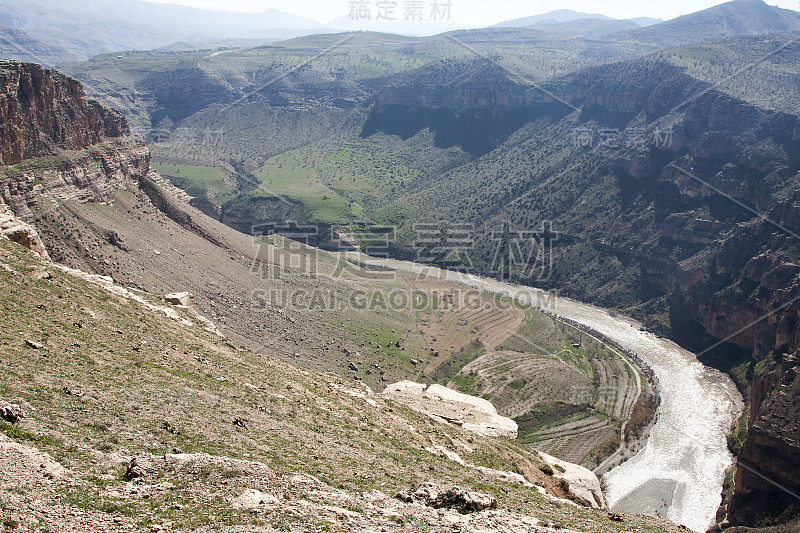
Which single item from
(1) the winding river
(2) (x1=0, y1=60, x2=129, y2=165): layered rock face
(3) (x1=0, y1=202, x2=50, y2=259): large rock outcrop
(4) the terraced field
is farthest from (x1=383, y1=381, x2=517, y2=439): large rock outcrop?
(2) (x1=0, y1=60, x2=129, y2=165): layered rock face

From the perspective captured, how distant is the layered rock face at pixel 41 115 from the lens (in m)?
54.9

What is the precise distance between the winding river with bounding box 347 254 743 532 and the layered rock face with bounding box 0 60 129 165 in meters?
63.8

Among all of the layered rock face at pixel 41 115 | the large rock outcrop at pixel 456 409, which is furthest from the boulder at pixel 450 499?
the layered rock face at pixel 41 115

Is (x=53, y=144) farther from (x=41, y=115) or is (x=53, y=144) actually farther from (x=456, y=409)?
(x=456, y=409)

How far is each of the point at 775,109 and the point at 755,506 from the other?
96293 millimetres

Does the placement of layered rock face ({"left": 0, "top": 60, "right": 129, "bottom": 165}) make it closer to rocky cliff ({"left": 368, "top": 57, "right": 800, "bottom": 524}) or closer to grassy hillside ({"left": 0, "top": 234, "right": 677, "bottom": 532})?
grassy hillside ({"left": 0, "top": 234, "right": 677, "bottom": 532})

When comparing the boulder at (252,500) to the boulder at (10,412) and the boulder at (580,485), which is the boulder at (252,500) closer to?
the boulder at (10,412)

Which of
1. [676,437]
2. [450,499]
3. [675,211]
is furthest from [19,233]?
[675,211]

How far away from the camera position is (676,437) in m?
68.1

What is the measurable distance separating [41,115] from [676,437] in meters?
75.0

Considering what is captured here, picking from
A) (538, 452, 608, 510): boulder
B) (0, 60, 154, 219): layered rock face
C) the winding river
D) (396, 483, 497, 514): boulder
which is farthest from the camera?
the winding river

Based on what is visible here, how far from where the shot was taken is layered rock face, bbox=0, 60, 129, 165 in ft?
180

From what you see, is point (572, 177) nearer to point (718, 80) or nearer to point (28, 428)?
point (718, 80)

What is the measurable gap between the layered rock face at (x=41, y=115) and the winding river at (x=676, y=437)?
2510 inches
